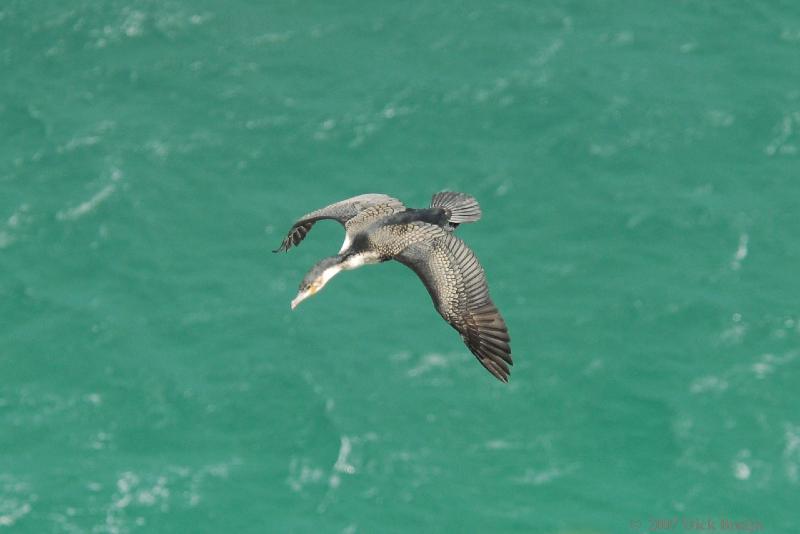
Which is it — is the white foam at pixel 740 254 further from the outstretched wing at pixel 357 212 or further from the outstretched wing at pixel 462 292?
the outstretched wing at pixel 462 292

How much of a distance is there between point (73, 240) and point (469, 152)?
24.8 meters

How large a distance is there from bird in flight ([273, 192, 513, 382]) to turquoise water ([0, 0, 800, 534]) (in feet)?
118

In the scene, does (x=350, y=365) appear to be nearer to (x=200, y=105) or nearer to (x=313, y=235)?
(x=313, y=235)

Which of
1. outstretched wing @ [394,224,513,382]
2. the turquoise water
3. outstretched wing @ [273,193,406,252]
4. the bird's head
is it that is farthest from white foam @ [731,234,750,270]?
the bird's head

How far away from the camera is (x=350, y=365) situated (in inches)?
3354

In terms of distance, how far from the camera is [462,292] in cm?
4428

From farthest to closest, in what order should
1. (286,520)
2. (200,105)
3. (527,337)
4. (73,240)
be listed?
(200,105), (73,240), (527,337), (286,520)

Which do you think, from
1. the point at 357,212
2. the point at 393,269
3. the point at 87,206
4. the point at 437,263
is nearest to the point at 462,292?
the point at 437,263

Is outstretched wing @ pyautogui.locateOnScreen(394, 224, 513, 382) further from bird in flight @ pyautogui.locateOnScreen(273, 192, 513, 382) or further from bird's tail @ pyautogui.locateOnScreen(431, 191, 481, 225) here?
bird's tail @ pyautogui.locateOnScreen(431, 191, 481, 225)

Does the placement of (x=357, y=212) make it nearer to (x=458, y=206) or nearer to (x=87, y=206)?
(x=458, y=206)

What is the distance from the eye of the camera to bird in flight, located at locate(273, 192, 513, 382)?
4325cm

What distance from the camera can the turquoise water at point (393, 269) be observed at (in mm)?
80625

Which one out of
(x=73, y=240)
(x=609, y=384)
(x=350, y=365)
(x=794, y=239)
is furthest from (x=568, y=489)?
(x=73, y=240)

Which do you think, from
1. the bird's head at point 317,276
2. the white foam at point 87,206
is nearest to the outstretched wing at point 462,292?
the bird's head at point 317,276
